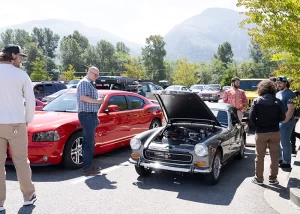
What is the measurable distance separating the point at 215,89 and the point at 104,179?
25.5m

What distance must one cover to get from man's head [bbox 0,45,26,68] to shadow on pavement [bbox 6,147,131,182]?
2.28 m

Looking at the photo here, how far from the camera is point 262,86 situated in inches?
209

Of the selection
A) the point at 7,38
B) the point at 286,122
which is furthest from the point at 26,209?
the point at 7,38

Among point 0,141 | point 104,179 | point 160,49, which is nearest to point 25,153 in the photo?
point 0,141

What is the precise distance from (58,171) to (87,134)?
3.17 feet

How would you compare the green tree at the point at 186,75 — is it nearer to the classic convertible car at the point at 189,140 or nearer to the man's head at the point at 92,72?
the classic convertible car at the point at 189,140

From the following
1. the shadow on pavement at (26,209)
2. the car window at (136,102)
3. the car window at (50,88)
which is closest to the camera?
the shadow on pavement at (26,209)

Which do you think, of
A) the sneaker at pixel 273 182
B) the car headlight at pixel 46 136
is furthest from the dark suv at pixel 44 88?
the sneaker at pixel 273 182

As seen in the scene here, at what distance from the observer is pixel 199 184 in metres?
5.37

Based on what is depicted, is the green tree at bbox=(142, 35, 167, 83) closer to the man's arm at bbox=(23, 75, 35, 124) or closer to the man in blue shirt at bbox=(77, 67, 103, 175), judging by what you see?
the man in blue shirt at bbox=(77, 67, 103, 175)

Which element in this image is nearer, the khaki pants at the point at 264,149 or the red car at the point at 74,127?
the khaki pants at the point at 264,149

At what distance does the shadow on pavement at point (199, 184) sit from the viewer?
4730 mm

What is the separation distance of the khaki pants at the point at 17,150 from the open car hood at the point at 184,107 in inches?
102

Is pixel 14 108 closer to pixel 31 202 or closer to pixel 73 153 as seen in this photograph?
pixel 31 202
